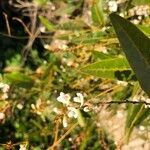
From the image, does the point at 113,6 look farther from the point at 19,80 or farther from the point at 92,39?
the point at 19,80

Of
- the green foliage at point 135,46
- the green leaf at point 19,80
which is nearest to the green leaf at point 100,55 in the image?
the green leaf at point 19,80

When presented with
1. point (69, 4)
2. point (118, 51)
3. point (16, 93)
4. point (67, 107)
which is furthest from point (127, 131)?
point (69, 4)

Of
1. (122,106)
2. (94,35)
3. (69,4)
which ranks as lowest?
(122,106)

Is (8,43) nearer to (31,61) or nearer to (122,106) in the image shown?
(31,61)

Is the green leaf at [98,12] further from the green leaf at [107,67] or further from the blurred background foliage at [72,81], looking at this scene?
the green leaf at [107,67]

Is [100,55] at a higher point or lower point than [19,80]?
higher

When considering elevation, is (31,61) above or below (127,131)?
below

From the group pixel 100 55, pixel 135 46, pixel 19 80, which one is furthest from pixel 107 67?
pixel 19 80
